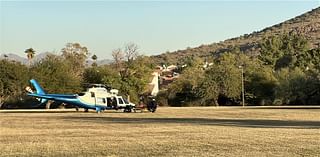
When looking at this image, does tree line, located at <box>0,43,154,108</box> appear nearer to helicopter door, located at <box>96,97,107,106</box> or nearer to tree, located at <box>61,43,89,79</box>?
tree, located at <box>61,43,89,79</box>

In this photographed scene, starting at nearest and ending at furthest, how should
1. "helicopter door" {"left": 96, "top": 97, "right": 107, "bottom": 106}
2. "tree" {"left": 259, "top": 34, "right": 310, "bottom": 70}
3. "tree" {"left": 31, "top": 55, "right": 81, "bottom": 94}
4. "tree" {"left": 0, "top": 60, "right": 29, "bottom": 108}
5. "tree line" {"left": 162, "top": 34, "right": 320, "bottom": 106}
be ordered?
"helicopter door" {"left": 96, "top": 97, "right": 107, "bottom": 106} → "tree" {"left": 0, "top": 60, "right": 29, "bottom": 108} → "tree" {"left": 31, "top": 55, "right": 81, "bottom": 94} → "tree line" {"left": 162, "top": 34, "right": 320, "bottom": 106} → "tree" {"left": 259, "top": 34, "right": 310, "bottom": 70}

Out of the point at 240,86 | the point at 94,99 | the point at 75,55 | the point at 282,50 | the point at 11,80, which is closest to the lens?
the point at 94,99

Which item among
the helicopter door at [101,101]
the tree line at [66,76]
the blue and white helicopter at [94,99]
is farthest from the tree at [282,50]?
the helicopter door at [101,101]

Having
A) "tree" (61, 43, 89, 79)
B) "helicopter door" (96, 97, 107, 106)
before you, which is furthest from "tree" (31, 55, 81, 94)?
"helicopter door" (96, 97, 107, 106)

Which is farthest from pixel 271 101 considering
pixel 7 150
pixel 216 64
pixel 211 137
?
pixel 7 150

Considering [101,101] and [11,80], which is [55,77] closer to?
[11,80]

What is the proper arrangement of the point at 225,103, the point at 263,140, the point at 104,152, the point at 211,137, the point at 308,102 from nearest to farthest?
the point at 104,152 < the point at 263,140 < the point at 211,137 < the point at 308,102 < the point at 225,103

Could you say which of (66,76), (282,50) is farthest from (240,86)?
(282,50)

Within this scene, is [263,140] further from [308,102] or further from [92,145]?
[308,102]

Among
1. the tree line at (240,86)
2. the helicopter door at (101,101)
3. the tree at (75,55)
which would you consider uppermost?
the tree at (75,55)

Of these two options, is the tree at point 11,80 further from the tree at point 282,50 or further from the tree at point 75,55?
the tree at point 282,50

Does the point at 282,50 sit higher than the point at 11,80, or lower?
higher

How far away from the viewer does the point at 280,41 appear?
426 feet

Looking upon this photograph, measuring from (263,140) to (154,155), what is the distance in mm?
5670
